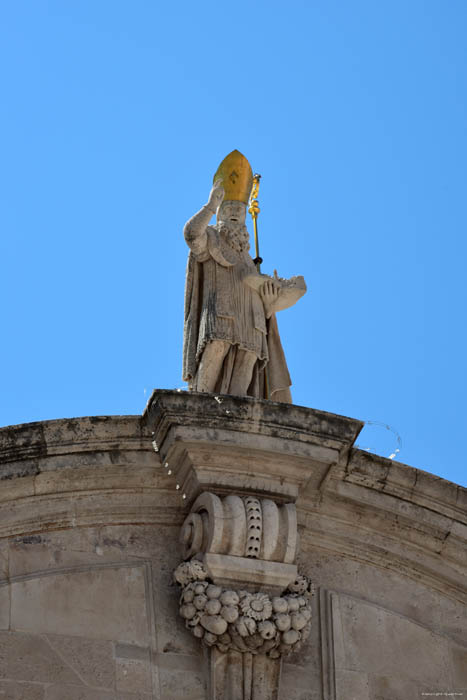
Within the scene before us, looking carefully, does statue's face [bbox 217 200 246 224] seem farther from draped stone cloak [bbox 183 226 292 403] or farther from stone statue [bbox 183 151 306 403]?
draped stone cloak [bbox 183 226 292 403]

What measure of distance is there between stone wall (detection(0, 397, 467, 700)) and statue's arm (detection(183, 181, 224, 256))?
161cm

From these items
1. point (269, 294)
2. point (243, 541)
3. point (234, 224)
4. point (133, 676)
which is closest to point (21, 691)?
point (133, 676)

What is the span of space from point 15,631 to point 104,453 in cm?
116

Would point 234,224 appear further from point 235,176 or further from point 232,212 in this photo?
point 235,176

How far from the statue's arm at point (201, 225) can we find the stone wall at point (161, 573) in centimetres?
161

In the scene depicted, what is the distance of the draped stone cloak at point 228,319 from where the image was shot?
10.7 m

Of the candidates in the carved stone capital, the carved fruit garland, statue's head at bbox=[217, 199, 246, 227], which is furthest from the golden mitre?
the carved fruit garland

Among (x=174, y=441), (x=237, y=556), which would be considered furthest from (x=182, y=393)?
(x=237, y=556)

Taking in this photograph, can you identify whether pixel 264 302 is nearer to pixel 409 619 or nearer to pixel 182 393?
pixel 182 393

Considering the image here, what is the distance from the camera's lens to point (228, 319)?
10789 mm

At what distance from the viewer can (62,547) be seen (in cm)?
959

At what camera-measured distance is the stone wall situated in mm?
9281

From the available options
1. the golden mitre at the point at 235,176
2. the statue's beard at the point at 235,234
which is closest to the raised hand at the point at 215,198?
the statue's beard at the point at 235,234

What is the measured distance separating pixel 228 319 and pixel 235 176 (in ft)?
4.08
